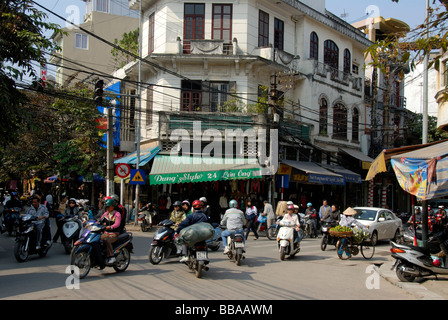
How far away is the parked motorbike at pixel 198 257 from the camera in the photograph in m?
8.46

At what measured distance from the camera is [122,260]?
29.5ft

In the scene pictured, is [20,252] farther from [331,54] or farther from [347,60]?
[347,60]

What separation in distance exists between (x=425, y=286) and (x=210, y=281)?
173 inches

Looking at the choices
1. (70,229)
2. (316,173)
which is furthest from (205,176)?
(70,229)

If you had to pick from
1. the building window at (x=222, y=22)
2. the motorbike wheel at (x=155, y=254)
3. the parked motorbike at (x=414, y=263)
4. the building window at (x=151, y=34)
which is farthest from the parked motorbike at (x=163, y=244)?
the building window at (x=151, y=34)

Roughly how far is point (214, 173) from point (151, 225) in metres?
3.77

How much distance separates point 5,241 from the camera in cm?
1488

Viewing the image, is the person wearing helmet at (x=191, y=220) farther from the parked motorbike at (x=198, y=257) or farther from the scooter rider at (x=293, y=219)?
the scooter rider at (x=293, y=219)

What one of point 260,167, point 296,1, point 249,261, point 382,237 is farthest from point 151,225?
point 296,1

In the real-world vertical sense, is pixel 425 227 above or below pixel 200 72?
below

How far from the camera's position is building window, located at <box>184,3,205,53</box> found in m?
22.0

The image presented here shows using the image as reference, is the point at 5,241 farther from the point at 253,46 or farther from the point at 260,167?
the point at 253,46
